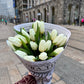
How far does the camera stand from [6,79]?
1985 millimetres

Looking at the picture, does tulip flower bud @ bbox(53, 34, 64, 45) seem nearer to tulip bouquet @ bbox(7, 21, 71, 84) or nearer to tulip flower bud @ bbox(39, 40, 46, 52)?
tulip bouquet @ bbox(7, 21, 71, 84)

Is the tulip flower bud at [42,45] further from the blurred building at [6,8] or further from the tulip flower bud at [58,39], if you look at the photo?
the blurred building at [6,8]

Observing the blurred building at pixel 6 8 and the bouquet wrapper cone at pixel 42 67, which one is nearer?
the bouquet wrapper cone at pixel 42 67

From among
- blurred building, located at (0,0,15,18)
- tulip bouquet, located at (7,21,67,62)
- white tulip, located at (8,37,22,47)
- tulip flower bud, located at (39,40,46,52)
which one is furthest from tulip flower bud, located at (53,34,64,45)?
blurred building, located at (0,0,15,18)

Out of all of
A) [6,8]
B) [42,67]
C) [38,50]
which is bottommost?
[42,67]

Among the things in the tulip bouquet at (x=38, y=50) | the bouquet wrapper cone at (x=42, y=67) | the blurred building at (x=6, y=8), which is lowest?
the bouquet wrapper cone at (x=42, y=67)

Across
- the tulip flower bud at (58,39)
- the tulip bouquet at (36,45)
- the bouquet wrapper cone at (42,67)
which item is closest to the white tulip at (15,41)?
the tulip bouquet at (36,45)

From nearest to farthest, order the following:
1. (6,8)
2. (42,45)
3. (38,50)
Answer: (42,45), (38,50), (6,8)

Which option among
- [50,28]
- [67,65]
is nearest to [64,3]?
[67,65]

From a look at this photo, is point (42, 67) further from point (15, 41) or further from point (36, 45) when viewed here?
point (15, 41)

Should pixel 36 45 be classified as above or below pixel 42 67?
above

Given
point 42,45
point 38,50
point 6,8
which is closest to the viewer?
point 42,45

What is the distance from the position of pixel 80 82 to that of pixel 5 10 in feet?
153

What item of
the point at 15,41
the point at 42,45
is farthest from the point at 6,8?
the point at 42,45
